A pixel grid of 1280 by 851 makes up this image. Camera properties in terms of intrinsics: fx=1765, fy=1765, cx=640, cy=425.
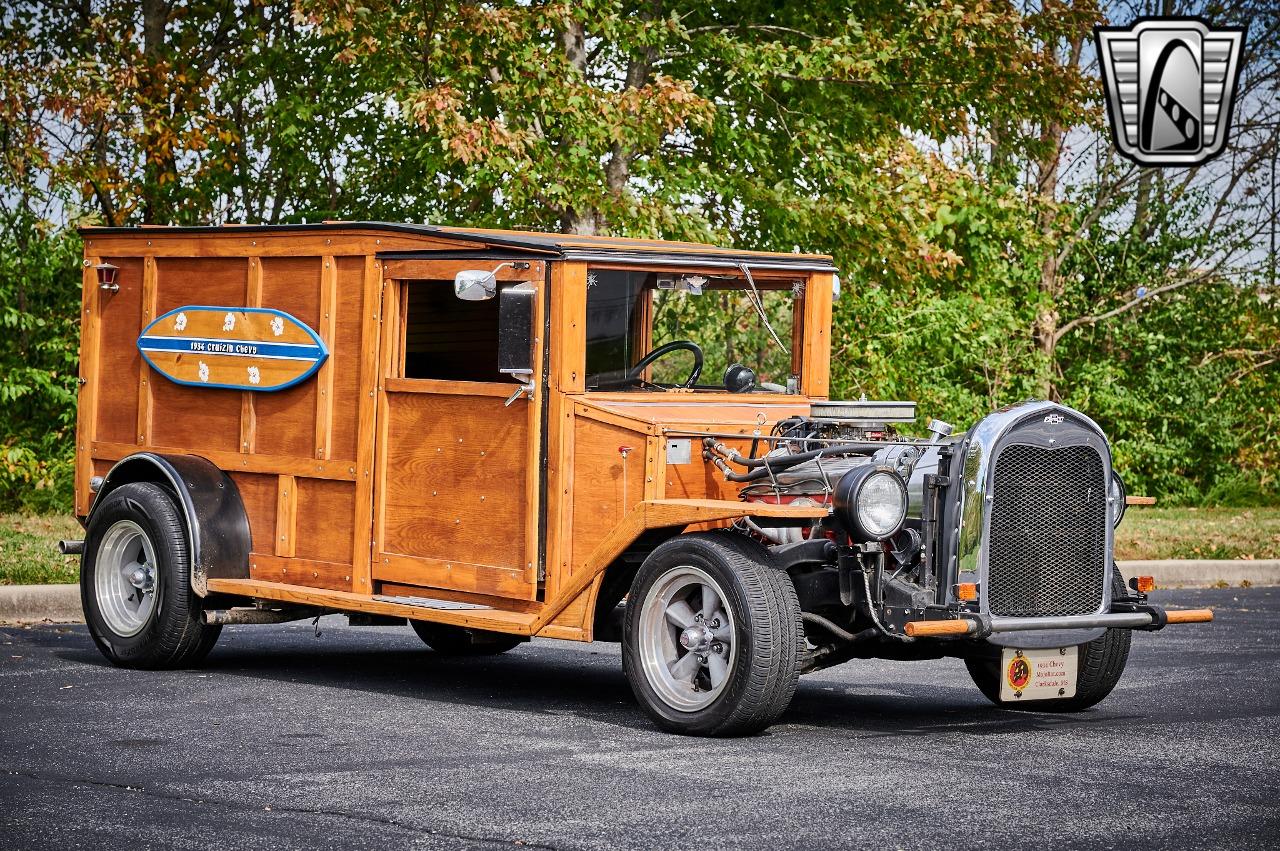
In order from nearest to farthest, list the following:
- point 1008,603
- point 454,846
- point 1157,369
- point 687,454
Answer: point 454,846, point 1008,603, point 687,454, point 1157,369

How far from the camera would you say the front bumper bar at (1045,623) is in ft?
22.7

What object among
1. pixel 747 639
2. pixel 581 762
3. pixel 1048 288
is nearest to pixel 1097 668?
pixel 747 639

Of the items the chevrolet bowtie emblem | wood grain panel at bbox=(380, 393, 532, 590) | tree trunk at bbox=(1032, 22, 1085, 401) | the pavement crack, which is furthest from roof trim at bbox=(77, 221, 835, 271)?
tree trunk at bbox=(1032, 22, 1085, 401)

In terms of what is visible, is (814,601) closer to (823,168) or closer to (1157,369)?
(823,168)

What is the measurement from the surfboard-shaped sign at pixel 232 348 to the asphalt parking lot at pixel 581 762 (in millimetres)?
1561

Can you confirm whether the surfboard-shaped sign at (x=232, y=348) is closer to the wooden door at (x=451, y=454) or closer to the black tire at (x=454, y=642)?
the wooden door at (x=451, y=454)

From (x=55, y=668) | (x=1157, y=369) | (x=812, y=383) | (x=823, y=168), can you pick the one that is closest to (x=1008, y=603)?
(x=812, y=383)

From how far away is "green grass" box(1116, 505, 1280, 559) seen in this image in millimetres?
15883

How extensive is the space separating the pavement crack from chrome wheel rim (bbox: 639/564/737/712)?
6.44 feet

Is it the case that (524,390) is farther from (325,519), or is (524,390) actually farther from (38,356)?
(38,356)

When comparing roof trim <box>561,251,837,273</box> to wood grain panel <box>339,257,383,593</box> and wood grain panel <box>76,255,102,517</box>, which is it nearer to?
wood grain panel <box>339,257,383,593</box>

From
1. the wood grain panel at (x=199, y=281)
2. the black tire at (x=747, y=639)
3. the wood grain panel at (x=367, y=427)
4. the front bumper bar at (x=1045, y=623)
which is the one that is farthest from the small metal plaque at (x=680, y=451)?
the wood grain panel at (x=199, y=281)

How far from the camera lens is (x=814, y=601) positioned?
7480 mm

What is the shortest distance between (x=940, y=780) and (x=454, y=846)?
6.55 feet
